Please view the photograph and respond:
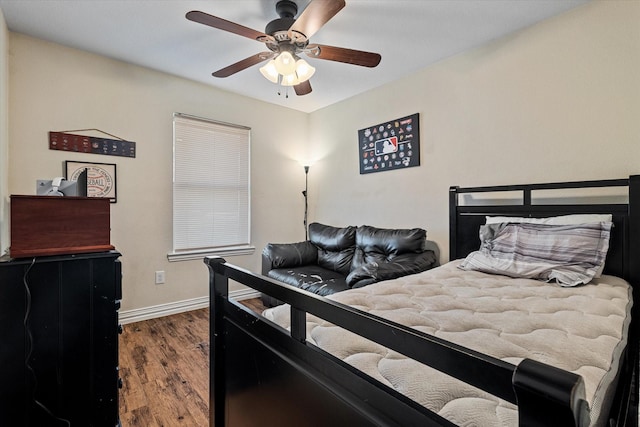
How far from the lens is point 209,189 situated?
347 cm

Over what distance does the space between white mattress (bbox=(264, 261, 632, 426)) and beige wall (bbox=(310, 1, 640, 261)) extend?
0.99 m

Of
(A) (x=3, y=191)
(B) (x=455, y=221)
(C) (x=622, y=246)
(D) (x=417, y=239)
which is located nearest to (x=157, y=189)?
(A) (x=3, y=191)

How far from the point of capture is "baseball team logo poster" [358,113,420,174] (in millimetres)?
3068

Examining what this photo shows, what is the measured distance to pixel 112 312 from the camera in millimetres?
1449

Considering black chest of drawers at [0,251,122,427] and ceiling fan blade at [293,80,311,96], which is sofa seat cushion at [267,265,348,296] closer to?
black chest of drawers at [0,251,122,427]

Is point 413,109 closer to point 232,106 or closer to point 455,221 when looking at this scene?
point 455,221

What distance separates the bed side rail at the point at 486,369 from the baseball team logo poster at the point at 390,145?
8.64 feet

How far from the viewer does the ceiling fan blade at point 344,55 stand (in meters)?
2.01

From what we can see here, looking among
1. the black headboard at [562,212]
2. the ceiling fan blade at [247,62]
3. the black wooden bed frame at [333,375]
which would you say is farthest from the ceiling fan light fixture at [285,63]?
the black headboard at [562,212]

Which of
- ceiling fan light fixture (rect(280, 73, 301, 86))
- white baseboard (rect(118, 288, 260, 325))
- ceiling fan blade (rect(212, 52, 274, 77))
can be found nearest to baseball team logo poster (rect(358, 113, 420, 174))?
ceiling fan light fixture (rect(280, 73, 301, 86))

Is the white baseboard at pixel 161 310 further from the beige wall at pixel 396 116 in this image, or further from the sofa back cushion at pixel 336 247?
the sofa back cushion at pixel 336 247

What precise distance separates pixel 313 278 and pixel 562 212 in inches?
78.5

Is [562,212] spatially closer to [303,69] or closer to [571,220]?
[571,220]

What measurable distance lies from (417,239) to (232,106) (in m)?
2.62
